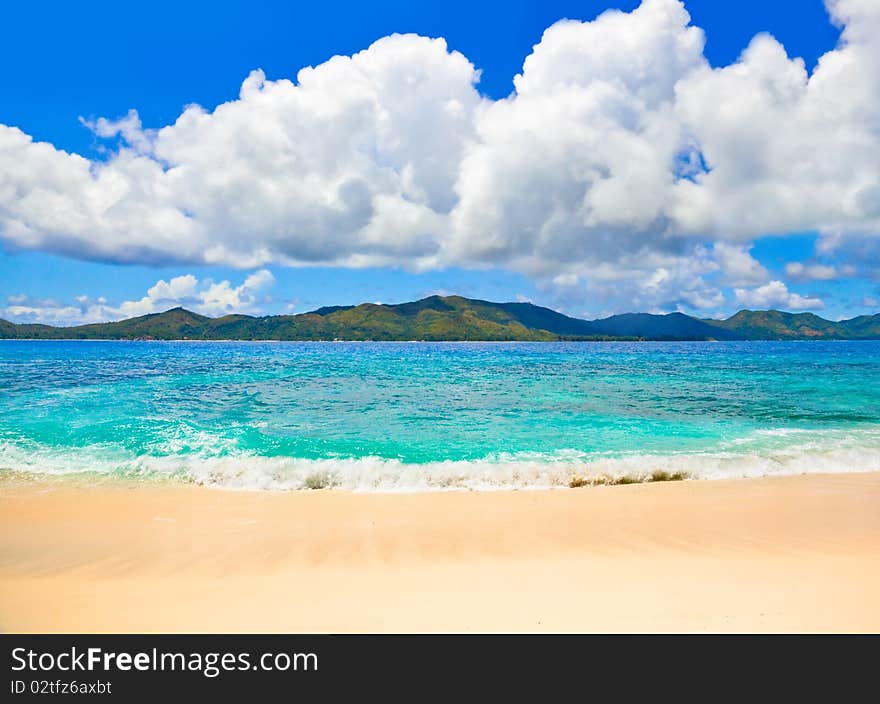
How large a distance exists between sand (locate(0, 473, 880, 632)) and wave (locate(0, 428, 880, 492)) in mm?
1133

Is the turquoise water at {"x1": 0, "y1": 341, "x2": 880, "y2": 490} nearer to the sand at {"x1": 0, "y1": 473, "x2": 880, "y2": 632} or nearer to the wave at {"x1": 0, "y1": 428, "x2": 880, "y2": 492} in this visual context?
the wave at {"x1": 0, "y1": 428, "x2": 880, "y2": 492}

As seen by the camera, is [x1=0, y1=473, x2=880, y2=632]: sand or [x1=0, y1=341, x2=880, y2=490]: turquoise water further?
[x1=0, y1=341, x2=880, y2=490]: turquoise water

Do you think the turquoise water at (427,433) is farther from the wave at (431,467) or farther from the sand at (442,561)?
the sand at (442,561)

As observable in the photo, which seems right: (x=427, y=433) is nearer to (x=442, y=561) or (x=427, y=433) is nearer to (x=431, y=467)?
(x=431, y=467)

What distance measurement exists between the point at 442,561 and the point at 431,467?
6.97m

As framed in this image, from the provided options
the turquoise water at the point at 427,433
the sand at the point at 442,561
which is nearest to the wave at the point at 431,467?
the turquoise water at the point at 427,433

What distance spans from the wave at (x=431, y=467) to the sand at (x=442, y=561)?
1.13m

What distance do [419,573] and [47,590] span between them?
5336 millimetres

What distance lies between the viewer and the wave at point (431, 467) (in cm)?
1388

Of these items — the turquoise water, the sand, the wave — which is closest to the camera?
the sand

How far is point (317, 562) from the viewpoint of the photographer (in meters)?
7.82

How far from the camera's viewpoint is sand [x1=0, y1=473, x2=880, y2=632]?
5.86 m

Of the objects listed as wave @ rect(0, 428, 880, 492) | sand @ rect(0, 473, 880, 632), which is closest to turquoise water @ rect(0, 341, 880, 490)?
wave @ rect(0, 428, 880, 492)
